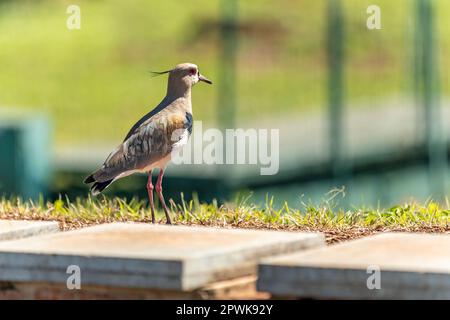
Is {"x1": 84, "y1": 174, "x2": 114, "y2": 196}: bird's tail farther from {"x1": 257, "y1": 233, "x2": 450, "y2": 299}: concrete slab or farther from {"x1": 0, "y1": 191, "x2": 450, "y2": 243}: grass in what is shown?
{"x1": 257, "y1": 233, "x2": 450, "y2": 299}: concrete slab

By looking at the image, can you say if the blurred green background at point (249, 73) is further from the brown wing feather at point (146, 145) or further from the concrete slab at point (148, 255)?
the concrete slab at point (148, 255)

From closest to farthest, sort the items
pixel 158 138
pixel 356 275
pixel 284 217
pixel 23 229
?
pixel 356 275 → pixel 23 229 → pixel 284 217 → pixel 158 138

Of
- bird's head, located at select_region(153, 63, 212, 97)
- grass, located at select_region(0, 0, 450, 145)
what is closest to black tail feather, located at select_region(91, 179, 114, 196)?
bird's head, located at select_region(153, 63, 212, 97)

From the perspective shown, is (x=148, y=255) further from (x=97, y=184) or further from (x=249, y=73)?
(x=249, y=73)

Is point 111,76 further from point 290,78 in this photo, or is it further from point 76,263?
point 76,263

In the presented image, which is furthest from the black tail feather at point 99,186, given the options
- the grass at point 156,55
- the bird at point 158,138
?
the grass at point 156,55

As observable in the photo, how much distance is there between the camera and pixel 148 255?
614cm

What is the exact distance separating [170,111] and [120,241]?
2070 millimetres

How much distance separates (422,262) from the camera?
235 inches

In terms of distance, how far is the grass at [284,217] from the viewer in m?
8.05

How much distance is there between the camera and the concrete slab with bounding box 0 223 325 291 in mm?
6051

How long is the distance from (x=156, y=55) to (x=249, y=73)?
5930 millimetres

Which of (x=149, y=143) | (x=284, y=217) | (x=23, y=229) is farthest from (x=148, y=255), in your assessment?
(x=149, y=143)

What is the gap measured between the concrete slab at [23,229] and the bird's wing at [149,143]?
0.92 m
